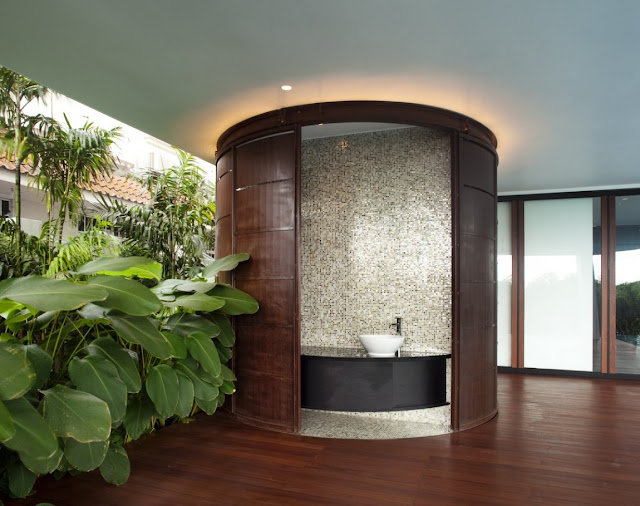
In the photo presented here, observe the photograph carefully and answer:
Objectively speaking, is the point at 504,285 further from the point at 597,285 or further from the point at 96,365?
the point at 96,365

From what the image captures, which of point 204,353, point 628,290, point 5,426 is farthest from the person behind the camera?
point 628,290

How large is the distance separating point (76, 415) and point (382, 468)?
6.47 feet

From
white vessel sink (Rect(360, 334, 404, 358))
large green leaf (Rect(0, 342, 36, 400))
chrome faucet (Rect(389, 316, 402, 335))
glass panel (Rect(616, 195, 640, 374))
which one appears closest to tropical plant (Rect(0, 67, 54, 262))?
large green leaf (Rect(0, 342, 36, 400))

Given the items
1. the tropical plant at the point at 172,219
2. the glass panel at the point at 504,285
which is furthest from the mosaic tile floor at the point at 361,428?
the glass panel at the point at 504,285

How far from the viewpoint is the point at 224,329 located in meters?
3.99

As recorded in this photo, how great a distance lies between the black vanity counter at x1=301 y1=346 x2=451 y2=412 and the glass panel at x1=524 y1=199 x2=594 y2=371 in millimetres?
3802

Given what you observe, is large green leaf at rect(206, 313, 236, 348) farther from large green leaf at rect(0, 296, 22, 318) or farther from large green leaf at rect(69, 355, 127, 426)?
large green leaf at rect(0, 296, 22, 318)

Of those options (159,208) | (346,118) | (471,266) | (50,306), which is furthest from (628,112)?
(159,208)

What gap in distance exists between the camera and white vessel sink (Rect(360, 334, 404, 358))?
4.03m

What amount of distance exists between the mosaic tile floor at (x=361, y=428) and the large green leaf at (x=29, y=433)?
2.36 meters

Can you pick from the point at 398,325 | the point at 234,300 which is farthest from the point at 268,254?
the point at 398,325

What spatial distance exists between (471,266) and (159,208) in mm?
3583

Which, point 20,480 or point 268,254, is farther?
point 268,254

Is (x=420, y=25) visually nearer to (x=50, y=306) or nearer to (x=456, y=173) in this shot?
(x=456, y=173)
